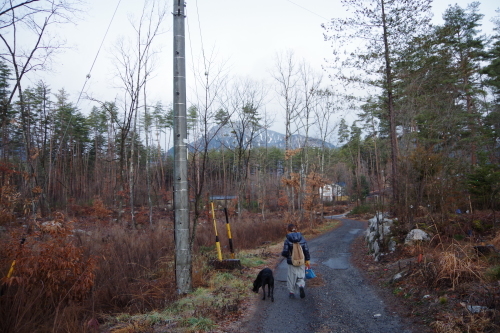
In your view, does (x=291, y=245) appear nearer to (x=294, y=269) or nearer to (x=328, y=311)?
(x=294, y=269)

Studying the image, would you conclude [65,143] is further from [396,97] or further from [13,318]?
[13,318]

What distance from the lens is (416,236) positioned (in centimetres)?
957

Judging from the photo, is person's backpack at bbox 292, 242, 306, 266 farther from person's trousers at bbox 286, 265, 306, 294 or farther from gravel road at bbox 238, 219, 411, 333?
gravel road at bbox 238, 219, 411, 333

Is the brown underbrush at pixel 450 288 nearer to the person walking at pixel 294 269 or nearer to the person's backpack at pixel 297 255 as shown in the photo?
the person walking at pixel 294 269

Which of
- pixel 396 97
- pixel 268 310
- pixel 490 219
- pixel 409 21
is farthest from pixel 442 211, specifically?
pixel 409 21

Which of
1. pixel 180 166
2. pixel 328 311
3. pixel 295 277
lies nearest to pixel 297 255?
pixel 295 277

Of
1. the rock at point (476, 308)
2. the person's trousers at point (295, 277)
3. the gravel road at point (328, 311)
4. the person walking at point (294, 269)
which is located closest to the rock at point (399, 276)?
the gravel road at point (328, 311)

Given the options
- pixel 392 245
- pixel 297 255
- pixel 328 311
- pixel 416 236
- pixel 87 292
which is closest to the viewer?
pixel 87 292

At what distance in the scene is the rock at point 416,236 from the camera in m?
9.49

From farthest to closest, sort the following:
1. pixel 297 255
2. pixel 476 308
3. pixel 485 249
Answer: pixel 485 249 → pixel 297 255 → pixel 476 308

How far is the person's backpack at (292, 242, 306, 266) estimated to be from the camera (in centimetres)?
691

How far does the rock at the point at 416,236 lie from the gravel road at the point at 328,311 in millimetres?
1903

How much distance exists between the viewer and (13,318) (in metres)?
4.08

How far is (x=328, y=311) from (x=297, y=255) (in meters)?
1.33
